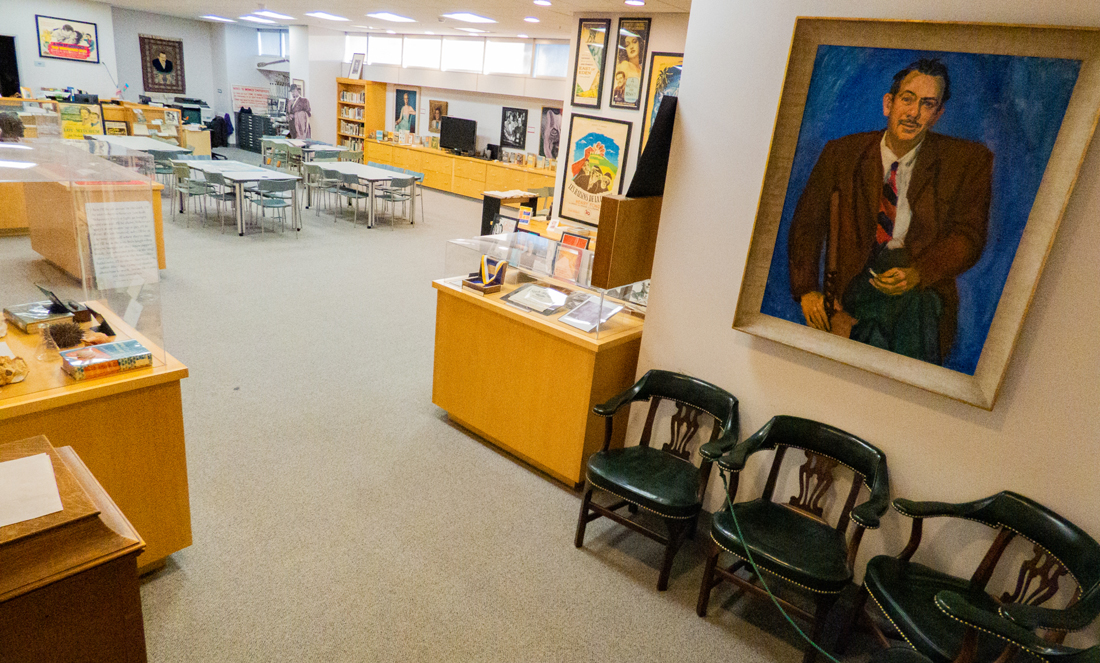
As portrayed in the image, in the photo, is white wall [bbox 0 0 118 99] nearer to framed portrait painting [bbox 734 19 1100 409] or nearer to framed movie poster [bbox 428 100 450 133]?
framed movie poster [bbox 428 100 450 133]

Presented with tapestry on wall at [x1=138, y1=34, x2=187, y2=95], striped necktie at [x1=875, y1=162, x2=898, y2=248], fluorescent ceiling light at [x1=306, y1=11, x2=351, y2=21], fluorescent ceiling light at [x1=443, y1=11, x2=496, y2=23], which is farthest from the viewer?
tapestry on wall at [x1=138, y1=34, x2=187, y2=95]

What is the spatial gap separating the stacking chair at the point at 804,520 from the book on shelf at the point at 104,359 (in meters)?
2.31

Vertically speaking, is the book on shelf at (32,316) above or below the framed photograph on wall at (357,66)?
below

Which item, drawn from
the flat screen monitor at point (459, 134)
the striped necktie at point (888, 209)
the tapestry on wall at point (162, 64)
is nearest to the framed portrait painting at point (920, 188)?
the striped necktie at point (888, 209)

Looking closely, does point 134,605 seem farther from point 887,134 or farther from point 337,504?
point 887,134

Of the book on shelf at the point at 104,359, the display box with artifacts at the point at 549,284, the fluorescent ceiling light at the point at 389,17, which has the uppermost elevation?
the fluorescent ceiling light at the point at 389,17

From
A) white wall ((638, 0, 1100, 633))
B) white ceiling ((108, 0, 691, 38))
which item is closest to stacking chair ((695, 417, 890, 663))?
white wall ((638, 0, 1100, 633))

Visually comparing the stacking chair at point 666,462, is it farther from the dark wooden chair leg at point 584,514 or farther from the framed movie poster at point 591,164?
the framed movie poster at point 591,164

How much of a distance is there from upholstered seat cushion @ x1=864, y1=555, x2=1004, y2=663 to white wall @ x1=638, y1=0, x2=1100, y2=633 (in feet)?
0.63

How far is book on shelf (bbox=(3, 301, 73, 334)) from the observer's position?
2.60 meters

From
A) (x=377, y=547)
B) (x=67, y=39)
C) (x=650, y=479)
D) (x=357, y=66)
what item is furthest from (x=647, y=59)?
(x=67, y=39)

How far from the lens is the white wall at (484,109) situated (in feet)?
39.7

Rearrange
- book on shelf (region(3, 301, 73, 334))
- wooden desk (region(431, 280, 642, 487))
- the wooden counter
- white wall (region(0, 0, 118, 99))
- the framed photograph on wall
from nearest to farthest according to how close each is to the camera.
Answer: book on shelf (region(3, 301, 73, 334))
wooden desk (region(431, 280, 642, 487))
the wooden counter
white wall (region(0, 0, 118, 99))
the framed photograph on wall

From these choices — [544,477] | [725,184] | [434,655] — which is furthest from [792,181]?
[434,655]
